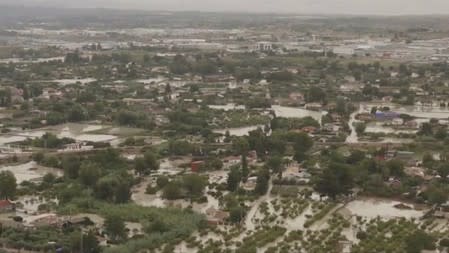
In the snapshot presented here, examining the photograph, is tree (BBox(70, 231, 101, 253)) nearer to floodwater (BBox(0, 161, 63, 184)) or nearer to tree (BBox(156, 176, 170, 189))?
tree (BBox(156, 176, 170, 189))

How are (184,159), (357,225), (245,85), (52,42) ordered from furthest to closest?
(52,42) → (245,85) → (184,159) → (357,225)

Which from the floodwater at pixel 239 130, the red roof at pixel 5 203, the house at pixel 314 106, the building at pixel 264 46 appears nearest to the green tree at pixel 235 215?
the red roof at pixel 5 203

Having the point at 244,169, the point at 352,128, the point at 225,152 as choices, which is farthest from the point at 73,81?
the point at 244,169

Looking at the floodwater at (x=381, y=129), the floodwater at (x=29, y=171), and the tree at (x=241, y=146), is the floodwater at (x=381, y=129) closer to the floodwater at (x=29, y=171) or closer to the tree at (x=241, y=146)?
the tree at (x=241, y=146)

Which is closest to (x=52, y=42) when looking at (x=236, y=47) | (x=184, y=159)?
(x=236, y=47)

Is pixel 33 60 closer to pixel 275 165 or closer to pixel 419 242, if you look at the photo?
pixel 275 165

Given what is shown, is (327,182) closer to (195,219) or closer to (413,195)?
(413,195)
